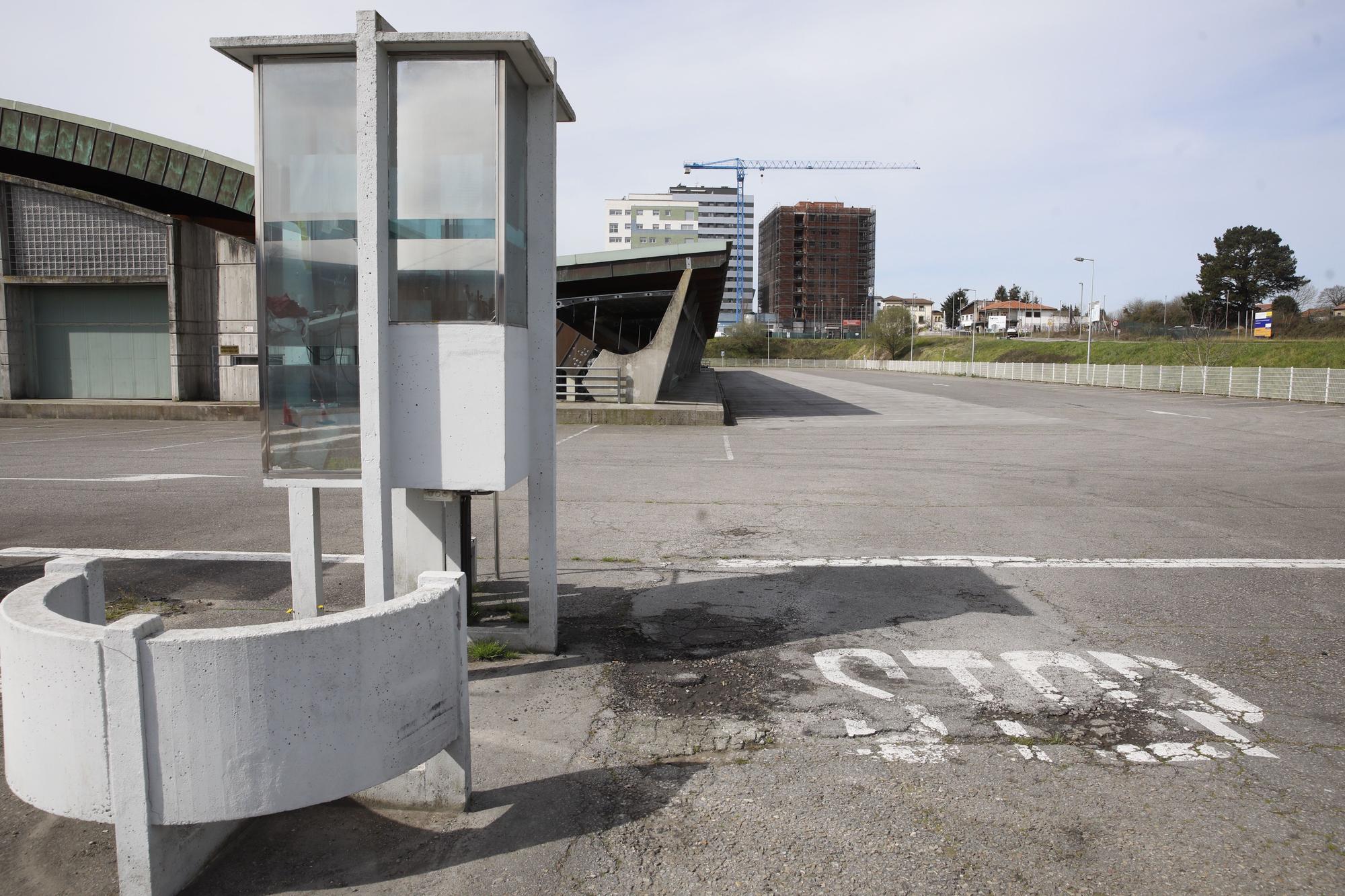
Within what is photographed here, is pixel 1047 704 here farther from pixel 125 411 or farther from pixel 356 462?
pixel 125 411

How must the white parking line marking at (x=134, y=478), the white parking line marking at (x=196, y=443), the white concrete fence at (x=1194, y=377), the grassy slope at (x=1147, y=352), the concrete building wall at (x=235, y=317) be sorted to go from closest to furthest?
1. the white parking line marking at (x=134, y=478)
2. the white parking line marking at (x=196, y=443)
3. the concrete building wall at (x=235, y=317)
4. the white concrete fence at (x=1194, y=377)
5. the grassy slope at (x=1147, y=352)

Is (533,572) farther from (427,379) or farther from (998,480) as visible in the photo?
(998,480)

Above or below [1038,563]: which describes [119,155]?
above

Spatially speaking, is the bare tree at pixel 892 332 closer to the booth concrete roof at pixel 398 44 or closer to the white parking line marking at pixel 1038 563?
the white parking line marking at pixel 1038 563

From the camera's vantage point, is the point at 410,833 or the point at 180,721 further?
the point at 410,833

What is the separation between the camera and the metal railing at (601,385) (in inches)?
1033

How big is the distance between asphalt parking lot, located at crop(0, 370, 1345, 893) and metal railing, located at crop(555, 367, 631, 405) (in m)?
14.0

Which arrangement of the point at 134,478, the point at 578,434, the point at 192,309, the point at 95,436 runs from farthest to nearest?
the point at 192,309 < the point at 578,434 < the point at 95,436 < the point at 134,478

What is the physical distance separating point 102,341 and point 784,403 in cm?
2228

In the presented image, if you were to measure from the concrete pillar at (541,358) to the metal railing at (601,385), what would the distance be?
20295mm

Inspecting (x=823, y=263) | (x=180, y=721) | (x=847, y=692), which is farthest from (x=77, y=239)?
(x=823, y=263)

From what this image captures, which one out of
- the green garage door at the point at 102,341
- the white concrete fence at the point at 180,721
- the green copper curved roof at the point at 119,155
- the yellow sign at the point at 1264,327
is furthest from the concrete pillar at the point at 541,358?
the yellow sign at the point at 1264,327

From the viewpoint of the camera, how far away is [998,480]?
1348cm

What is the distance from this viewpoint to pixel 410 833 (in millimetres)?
3449
